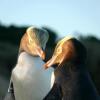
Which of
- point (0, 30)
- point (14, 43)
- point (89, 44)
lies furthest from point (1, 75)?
point (0, 30)

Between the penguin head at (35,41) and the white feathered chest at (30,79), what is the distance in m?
0.14

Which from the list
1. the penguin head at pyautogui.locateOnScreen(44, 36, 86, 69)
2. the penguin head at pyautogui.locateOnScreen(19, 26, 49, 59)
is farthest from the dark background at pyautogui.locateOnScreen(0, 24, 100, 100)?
the penguin head at pyautogui.locateOnScreen(44, 36, 86, 69)

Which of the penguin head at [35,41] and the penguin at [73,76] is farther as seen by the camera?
the penguin head at [35,41]

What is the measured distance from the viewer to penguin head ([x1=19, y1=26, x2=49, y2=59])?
891 cm

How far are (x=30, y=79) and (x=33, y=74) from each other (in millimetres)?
70

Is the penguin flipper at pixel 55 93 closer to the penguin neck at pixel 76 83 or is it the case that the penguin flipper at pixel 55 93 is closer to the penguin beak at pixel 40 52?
the penguin neck at pixel 76 83

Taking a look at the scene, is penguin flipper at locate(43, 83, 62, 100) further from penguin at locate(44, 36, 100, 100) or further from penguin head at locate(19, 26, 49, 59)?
penguin head at locate(19, 26, 49, 59)

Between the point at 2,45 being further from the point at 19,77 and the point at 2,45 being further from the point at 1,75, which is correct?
the point at 19,77

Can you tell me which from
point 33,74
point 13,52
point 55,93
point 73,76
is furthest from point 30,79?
point 13,52

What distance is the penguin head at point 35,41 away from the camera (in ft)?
29.2

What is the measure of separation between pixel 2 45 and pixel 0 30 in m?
5.70

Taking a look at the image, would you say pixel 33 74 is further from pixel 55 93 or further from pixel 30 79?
pixel 55 93

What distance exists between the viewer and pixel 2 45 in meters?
38.3

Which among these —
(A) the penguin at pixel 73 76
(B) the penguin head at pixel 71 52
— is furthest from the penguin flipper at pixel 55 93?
(B) the penguin head at pixel 71 52
